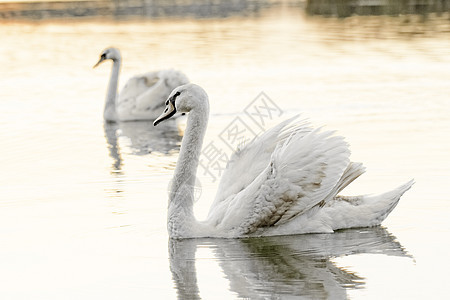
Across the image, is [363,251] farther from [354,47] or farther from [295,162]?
[354,47]

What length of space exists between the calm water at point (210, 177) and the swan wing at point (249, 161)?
19.9 inches

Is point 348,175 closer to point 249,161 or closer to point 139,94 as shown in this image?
point 249,161

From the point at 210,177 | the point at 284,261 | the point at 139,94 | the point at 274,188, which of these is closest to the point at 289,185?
the point at 274,188

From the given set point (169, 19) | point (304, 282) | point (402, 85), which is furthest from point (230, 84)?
point (169, 19)

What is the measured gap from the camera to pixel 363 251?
7641 millimetres

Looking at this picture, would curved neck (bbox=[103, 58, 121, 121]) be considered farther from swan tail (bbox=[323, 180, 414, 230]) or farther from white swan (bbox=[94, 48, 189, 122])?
swan tail (bbox=[323, 180, 414, 230])

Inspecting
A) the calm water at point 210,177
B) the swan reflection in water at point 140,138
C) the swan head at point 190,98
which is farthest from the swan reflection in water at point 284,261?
the swan reflection in water at point 140,138

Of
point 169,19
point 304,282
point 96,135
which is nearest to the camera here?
point 304,282

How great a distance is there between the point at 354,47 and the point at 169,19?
15985 millimetres

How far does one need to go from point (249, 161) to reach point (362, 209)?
996mm

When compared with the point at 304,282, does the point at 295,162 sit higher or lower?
higher

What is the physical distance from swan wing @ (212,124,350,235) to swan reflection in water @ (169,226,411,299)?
0.19 m

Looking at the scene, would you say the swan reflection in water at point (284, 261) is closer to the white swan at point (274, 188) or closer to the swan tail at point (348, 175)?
the white swan at point (274, 188)

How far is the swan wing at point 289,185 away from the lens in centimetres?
790
